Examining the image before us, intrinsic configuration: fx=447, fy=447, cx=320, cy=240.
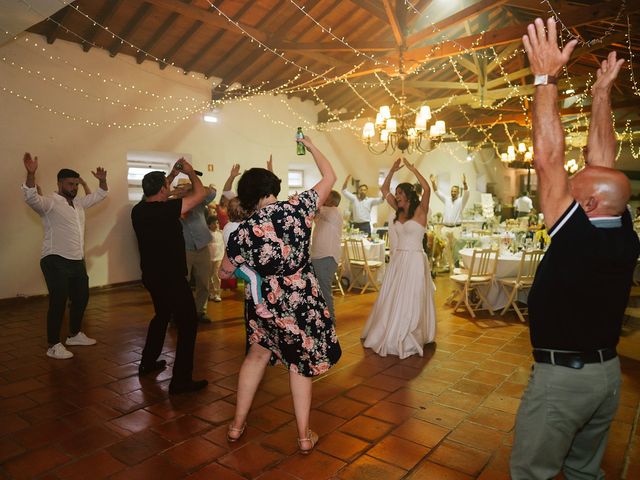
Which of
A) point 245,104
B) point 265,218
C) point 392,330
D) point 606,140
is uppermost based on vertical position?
point 245,104

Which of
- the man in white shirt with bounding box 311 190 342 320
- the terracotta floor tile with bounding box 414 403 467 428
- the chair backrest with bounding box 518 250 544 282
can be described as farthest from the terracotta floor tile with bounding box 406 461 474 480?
the chair backrest with bounding box 518 250 544 282

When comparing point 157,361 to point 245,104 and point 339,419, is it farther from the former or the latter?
point 245,104

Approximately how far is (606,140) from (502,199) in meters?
17.7

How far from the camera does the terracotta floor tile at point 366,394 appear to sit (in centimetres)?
313

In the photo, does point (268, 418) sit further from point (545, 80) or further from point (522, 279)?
point (522, 279)

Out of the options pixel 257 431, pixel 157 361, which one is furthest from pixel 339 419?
pixel 157 361

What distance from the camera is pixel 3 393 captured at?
10.5ft

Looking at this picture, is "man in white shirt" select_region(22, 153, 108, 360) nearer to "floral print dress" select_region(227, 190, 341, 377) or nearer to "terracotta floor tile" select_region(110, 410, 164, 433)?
"terracotta floor tile" select_region(110, 410, 164, 433)

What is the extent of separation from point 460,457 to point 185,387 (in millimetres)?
1918

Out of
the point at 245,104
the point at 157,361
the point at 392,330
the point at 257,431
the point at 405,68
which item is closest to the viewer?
the point at 257,431

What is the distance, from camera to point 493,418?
2.85 m

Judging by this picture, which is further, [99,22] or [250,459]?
[99,22]

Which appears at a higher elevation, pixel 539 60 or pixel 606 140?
pixel 539 60

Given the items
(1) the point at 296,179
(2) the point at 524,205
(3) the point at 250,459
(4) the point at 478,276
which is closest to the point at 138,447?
(3) the point at 250,459
